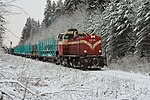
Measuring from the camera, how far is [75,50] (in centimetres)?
2295

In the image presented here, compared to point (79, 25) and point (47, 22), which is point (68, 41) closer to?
point (79, 25)

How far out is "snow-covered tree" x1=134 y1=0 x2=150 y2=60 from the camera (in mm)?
23109

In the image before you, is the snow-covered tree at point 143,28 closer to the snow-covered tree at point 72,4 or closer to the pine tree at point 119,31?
the pine tree at point 119,31

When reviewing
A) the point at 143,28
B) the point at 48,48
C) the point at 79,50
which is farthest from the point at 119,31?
the point at 48,48

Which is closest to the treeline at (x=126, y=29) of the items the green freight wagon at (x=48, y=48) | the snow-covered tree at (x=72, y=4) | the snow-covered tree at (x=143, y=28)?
the snow-covered tree at (x=143, y=28)

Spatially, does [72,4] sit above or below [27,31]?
above

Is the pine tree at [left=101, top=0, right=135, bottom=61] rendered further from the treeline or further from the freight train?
the freight train

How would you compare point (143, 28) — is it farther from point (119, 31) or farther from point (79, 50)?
point (79, 50)

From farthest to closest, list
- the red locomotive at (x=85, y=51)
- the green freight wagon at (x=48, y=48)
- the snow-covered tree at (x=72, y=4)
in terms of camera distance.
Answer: the snow-covered tree at (x=72, y=4), the green freight wagon at (x=48, y=48), the red locomotive at (x=85, y=51)

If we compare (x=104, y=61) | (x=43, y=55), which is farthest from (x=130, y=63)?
(x=43, y=55)

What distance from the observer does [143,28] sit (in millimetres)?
23406

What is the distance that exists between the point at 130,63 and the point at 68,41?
18.1ft

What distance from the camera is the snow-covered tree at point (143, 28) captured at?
23.1 m

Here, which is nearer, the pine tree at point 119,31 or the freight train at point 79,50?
the freight train at point 79,50
